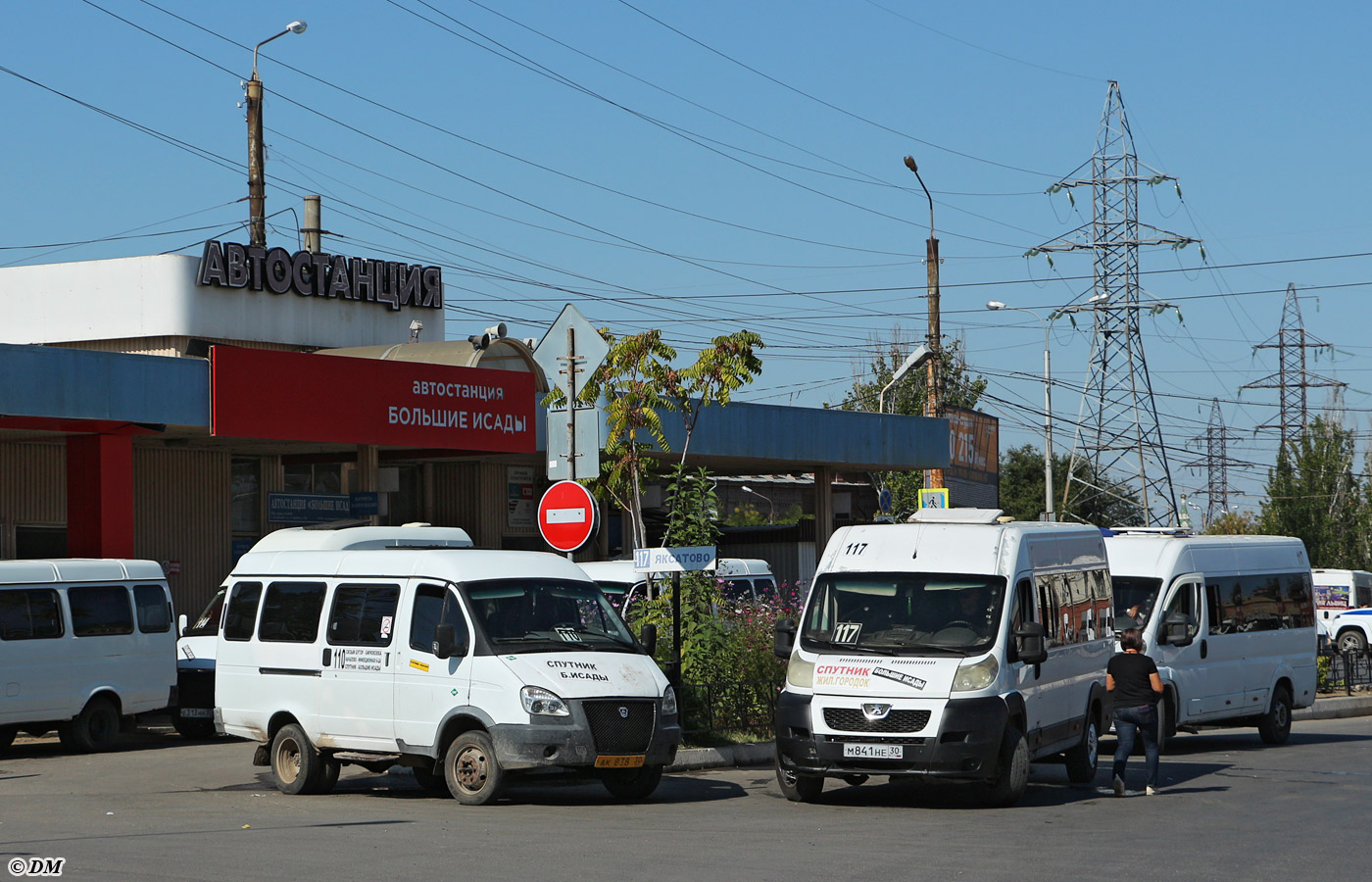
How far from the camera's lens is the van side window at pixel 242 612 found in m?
15.1

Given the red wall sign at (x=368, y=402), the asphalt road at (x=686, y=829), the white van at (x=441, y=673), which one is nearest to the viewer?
the asphalt road at (x=686, y=829)

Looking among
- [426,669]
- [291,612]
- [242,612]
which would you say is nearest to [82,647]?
[242,612]

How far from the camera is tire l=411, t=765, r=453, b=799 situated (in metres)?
14.5

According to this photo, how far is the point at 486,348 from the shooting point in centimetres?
2650

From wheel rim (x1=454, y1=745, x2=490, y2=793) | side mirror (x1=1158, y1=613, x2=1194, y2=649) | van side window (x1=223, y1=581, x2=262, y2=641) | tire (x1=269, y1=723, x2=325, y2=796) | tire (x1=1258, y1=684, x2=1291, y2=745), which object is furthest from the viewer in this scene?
tire (x1=1258, y1=684, x2=1291, y2=745)

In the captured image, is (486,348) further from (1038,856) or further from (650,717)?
(1038,856)

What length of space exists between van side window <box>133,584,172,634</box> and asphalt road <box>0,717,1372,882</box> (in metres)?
2.80

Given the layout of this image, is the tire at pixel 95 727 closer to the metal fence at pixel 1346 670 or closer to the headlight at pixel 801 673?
the headlight at pixel 801 673

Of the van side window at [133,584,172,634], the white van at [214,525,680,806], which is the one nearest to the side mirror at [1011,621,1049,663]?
the white van at [214,525,680,806]

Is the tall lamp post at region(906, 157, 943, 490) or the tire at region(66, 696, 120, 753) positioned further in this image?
the tall lamp post at region(906, 157, 943, 490)

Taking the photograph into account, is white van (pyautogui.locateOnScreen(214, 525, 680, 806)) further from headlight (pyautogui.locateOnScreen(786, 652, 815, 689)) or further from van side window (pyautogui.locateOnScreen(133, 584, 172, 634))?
van side window (pyautogui.locateOnScreen(133, 584, 172, 634))

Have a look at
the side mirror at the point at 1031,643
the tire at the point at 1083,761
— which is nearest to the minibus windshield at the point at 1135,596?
the tire at the point at 1083,761

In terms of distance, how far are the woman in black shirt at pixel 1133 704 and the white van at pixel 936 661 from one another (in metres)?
0.54

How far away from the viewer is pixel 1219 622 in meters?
19.9
